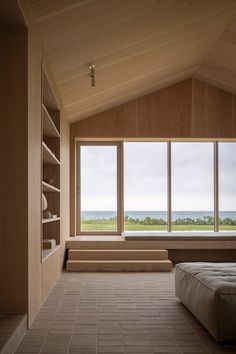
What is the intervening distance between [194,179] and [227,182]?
606 millimetres

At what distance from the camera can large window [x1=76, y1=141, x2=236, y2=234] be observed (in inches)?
300

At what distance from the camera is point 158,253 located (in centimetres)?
635

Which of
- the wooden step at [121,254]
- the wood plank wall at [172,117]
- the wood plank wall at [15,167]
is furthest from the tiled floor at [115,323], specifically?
the wood plank wall at [172,117]

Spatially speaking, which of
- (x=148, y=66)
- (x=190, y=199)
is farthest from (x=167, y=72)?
(x=190, y=199)

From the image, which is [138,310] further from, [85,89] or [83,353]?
[85,89]

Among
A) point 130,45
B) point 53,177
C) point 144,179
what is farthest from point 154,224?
point 130,45

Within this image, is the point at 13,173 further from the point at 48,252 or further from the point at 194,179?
the point at 194,179

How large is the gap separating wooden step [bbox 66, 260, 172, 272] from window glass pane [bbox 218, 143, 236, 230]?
2.13m

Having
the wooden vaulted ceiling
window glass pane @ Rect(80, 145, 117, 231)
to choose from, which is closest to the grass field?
window glass pane @ Rect(80, 145, 117, 231)

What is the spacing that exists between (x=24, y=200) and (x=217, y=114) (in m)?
5.08

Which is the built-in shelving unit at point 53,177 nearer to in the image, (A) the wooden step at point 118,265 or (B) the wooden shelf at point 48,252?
(B) the wooden shelf at point 48,252

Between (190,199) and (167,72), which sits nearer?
(167,72)

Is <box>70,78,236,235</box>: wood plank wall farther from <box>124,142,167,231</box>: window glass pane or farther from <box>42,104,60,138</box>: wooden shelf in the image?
<box>42,104,60,138</box>: wooden shelf

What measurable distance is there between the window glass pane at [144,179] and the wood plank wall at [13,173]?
4.68 m
